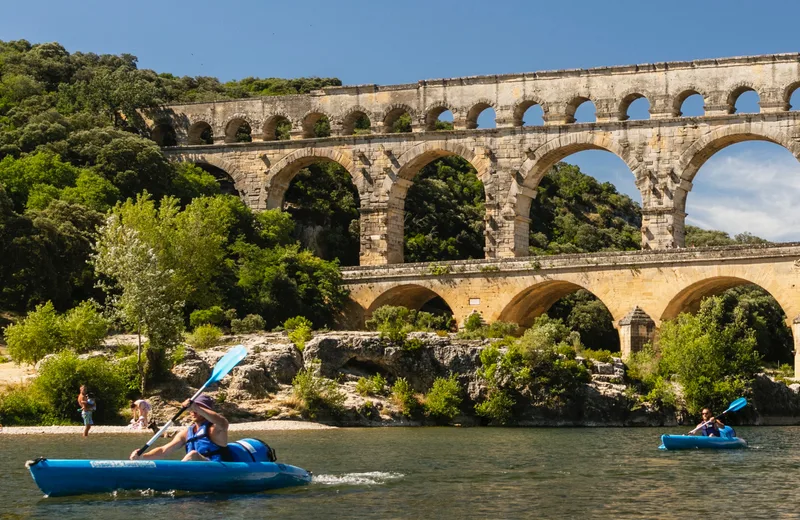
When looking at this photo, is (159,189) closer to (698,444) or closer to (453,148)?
(453,148)

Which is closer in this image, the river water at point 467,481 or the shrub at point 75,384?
the river water at point 467,481

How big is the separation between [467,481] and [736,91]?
1361 inches

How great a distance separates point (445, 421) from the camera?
46031 millimetres

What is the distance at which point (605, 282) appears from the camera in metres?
55.9

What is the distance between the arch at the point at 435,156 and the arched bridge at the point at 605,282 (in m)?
5.28

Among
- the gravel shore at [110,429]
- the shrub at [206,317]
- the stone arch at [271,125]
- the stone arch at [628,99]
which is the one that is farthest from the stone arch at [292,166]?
the gravel shore at [110,429]

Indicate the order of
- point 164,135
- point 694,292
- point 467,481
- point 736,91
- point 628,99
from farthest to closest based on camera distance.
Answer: point 164,135 → point 628,99 → point 736,91 → point 694,292 → point 467,481

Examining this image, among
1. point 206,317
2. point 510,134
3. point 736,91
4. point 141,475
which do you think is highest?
point 736,91

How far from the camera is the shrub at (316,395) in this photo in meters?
43.8

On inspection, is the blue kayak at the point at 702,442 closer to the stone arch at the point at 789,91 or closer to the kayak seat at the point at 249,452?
the kayak seat at the point at 249,452

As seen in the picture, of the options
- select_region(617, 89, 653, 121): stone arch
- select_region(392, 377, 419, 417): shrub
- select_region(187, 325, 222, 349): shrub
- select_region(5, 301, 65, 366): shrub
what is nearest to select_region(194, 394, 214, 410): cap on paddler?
select_region(392, 377, 419, 417): shrub

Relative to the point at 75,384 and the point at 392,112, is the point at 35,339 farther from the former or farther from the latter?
the point at 392,112

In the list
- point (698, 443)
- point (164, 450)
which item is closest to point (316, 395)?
point (698, 443)

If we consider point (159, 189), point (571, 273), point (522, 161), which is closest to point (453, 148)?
point (522, 161)
